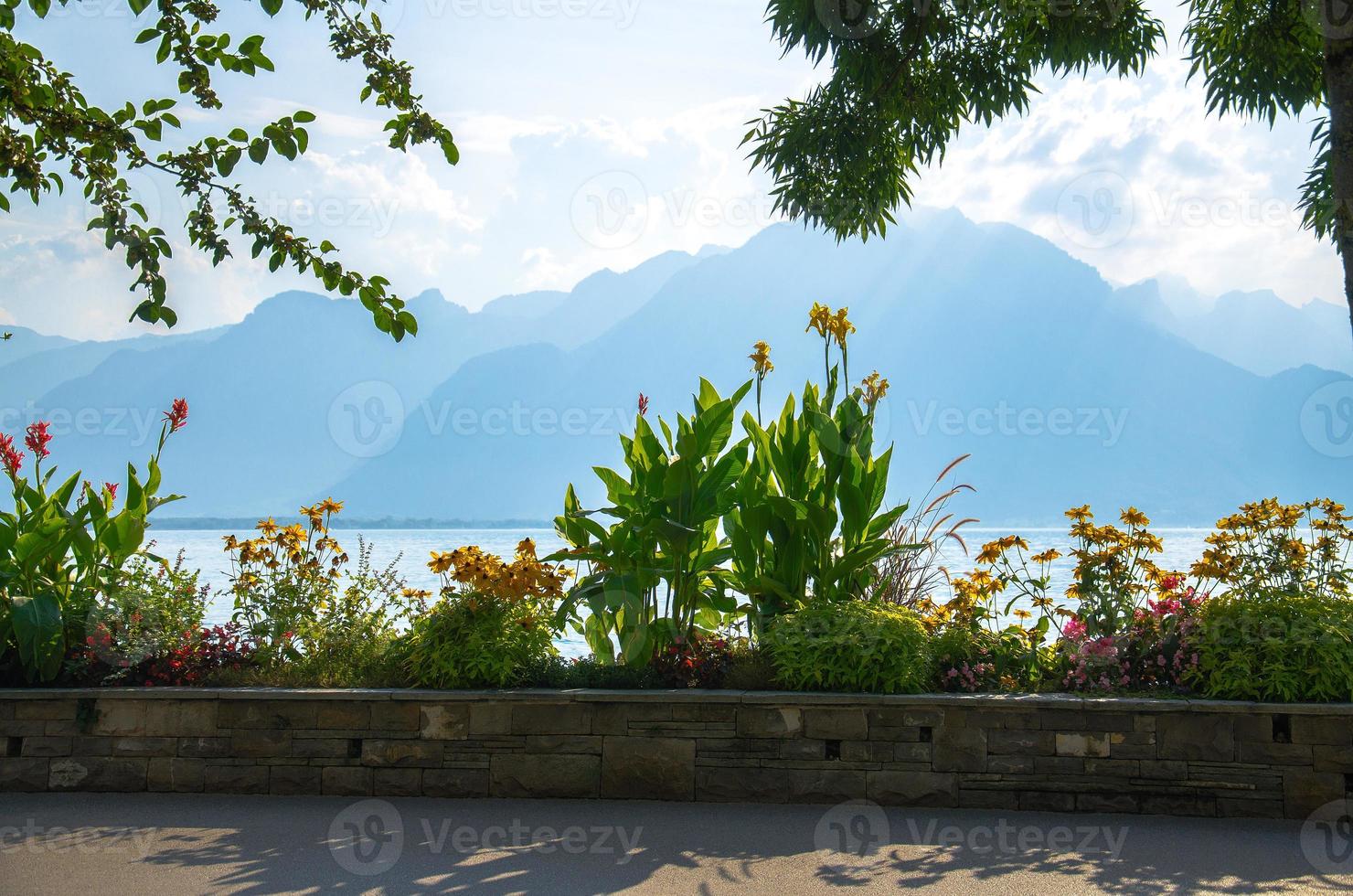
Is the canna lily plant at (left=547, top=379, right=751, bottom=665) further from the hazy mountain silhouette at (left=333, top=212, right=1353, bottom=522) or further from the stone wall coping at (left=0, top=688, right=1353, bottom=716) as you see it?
the hazy mountain silhouette at (left=333, top=212, right=1353, bottom=522)

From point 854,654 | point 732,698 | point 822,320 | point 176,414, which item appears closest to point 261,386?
point 176,414

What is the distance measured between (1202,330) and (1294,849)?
404 ft

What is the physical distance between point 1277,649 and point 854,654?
1.64 meters

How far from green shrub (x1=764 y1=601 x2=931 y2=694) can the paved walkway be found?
0.49 m

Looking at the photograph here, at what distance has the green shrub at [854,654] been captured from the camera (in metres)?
4.11

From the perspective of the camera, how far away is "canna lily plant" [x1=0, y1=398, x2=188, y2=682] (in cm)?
442

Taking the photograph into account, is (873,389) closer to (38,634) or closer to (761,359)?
(761,359)

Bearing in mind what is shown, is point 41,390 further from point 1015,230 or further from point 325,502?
point 325,502

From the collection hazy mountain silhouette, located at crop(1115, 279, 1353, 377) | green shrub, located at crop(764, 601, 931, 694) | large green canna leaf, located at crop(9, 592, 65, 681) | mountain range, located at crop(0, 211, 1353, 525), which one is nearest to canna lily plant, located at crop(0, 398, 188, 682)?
large green canna leaf, located at crop(9, 592, 65, 681)

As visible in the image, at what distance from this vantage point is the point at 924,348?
114 m

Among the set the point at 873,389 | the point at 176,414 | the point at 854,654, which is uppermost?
the point at 873,389

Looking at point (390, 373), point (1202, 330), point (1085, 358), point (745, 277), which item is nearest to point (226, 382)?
point (390, 373)

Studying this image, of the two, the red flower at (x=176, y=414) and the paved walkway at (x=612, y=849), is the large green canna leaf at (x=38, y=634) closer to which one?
the paved walkway at (x=612, y=849)

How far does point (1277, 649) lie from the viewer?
3969 mm
